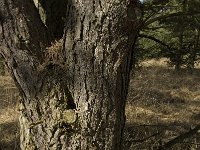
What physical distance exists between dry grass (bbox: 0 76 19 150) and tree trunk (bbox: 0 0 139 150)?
8.98 ft

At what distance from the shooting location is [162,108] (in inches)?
327

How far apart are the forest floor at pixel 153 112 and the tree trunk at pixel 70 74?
2.79 metres

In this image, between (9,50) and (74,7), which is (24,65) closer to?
(9,50)

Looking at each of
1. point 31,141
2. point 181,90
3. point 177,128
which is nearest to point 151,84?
point 181,90

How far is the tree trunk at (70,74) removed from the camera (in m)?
2.12

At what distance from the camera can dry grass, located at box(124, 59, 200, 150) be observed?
6.16 m

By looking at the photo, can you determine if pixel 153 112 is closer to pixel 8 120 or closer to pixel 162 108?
pixel 162 108

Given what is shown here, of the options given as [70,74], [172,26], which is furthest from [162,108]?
[70,74]

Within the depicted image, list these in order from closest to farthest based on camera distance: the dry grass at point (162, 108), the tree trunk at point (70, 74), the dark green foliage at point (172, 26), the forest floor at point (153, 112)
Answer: the tree trunk at point (70, 74) < the dark green foliage at point (172, 26) < the forest floor at point (153, 112) < the dry grass at point (162, 108)

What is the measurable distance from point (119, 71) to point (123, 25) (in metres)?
0.28

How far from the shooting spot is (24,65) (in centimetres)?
222

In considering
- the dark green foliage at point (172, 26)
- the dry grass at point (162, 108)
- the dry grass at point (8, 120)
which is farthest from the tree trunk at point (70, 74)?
the dry grass at point (162, 108)

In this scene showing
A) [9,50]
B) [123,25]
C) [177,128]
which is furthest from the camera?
[177,128]

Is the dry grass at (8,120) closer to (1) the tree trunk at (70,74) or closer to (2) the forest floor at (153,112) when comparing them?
(2) the forest floor at (153,112)
